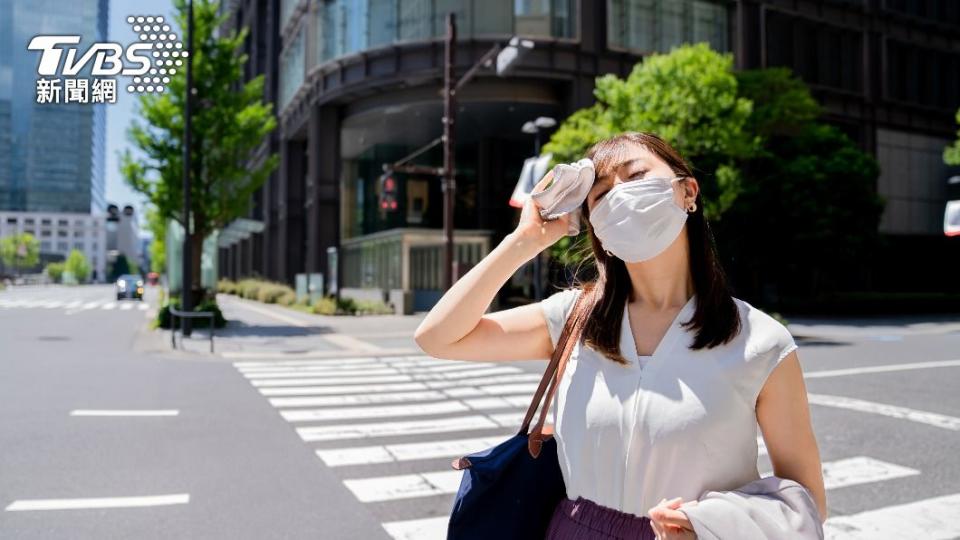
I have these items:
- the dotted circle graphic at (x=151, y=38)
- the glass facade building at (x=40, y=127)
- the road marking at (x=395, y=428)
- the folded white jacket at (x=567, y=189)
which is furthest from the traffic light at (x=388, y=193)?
the glass facade building at (x=40, y=127)

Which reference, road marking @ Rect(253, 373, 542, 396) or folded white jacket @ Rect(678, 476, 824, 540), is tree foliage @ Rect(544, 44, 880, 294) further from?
folded white jacket @ Rect(678, 476, 824, 540)

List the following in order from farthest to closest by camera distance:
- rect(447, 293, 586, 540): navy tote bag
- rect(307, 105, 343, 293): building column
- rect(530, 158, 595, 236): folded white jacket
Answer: rect(307, 105, 343, 293): building column, rect(447, 293, 586, 540): navy tote bag, rect(530, 158, 595, 236): folded white jacket

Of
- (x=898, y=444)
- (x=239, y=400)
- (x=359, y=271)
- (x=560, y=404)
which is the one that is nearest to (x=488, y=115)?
(x=359, y=271)

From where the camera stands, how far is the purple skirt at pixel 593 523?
170 centimetres

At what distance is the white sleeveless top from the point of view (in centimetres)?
164

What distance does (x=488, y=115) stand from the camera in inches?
1506

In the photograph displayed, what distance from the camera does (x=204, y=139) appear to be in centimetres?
2498

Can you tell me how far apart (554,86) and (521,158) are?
11.1m

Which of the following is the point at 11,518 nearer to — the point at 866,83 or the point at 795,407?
the point at 795,407

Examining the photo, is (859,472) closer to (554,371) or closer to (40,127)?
(554,371)

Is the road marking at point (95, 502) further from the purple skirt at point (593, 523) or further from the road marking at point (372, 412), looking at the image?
the purple skirt at point (593, 523)

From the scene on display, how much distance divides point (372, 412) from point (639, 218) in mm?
7964

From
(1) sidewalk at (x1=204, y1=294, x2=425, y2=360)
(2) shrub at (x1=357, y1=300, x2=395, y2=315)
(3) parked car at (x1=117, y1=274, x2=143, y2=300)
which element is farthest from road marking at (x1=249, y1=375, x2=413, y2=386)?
(3) parked car at (x1=117, y1=274, x2=143, y2=300)

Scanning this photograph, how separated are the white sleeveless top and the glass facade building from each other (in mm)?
126470
